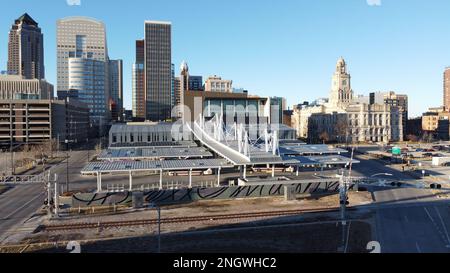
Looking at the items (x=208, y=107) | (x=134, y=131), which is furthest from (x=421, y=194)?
(x=208, y=107)

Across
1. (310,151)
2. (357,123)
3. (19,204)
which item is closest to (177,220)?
(19,204)

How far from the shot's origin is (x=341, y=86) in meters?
178

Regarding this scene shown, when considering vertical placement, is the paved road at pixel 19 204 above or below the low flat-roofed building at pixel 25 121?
below

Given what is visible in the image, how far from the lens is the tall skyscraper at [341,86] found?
178 m

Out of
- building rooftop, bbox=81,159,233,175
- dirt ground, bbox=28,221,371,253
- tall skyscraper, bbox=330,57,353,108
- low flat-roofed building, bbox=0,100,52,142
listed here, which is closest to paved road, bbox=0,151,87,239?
building rooftop, bbox=81,159,233,175

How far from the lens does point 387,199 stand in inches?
1750

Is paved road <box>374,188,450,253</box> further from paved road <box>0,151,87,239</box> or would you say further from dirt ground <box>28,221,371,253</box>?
paved road <box>0,151,87,239</box>

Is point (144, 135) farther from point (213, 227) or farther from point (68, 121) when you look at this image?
point (213, 227)

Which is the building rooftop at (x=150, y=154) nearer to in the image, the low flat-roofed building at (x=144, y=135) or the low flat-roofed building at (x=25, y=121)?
the low flat-roofed building at (x=144, y=135)

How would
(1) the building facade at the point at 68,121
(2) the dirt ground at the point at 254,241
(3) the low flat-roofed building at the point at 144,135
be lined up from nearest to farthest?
1. (2) the dirt ground at the point at 254,241
2. (3) the low flat-roofed building at the point at 144,135
3. (1) the building facade at the point at 68,121

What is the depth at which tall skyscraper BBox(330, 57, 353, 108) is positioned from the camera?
17750cm

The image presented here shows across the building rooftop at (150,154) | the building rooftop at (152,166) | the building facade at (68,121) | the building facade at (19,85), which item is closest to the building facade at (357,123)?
the building rooftop at (150,154)
